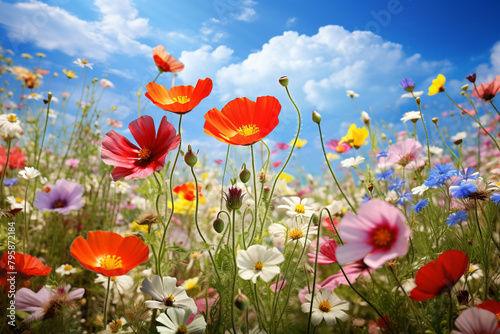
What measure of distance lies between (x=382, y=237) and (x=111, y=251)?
382mm

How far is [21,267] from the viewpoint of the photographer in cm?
56

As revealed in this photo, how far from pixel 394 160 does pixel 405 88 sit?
220 millimetres

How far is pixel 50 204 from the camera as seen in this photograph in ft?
2.81

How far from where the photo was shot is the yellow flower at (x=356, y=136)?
3.00 ft

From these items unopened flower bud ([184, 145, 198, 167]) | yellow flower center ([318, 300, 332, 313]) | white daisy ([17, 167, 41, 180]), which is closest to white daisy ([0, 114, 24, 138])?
white daisy ([17, 167, 41, 180])

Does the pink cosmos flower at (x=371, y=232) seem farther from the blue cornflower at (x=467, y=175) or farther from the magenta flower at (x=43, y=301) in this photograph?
the magenta flower at (x=43, y=301)

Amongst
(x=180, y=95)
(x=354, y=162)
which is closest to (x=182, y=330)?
(x=180, y=95)

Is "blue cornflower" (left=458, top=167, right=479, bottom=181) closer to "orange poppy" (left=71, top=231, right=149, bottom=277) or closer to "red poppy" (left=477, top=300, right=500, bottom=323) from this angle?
"red poppy" (left=477, top=300, right=500, bottom=323)

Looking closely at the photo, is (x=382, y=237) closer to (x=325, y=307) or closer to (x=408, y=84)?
(x=325, y=307)

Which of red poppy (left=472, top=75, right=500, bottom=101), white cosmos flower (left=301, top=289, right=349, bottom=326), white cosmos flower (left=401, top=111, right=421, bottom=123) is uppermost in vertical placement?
red poppy (left=472, top=75, right=500, bottom=101)

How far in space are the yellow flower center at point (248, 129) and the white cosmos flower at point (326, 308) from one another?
0.94 feet

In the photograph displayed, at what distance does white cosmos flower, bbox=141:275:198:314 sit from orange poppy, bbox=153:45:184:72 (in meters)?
0.54

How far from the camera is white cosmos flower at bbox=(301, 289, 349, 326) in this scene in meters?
0.54

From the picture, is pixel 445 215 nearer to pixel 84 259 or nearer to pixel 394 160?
pixel 394 160
